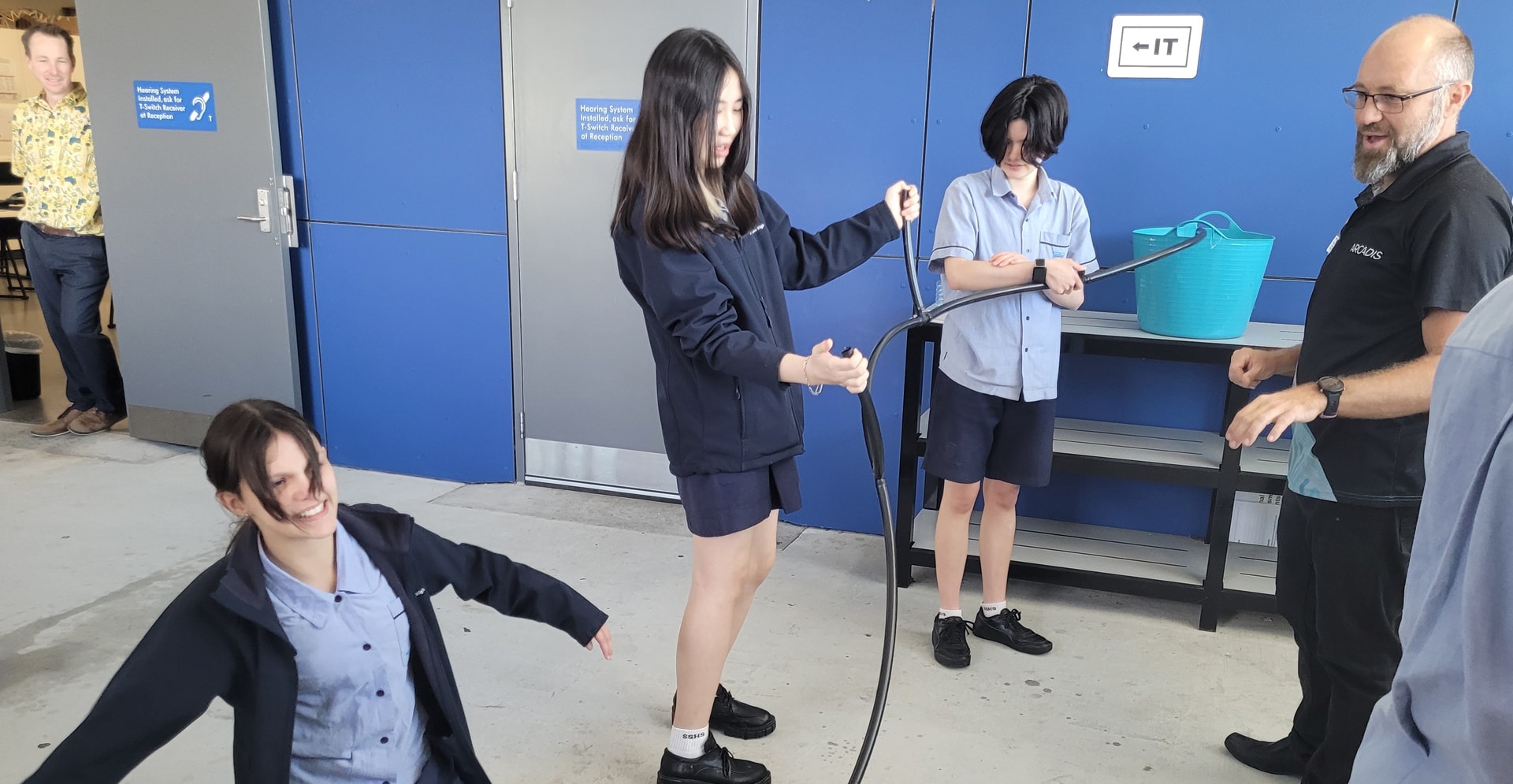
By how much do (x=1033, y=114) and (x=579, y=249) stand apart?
1930 millimetres

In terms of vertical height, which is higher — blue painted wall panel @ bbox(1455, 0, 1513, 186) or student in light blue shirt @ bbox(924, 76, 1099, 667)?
blue painted wall panel @ bbox(1455, 0, 1513, 186)

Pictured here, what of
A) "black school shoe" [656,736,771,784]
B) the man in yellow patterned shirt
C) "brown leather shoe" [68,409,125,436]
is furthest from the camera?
"brown leather shoe" [68,409,125,436]

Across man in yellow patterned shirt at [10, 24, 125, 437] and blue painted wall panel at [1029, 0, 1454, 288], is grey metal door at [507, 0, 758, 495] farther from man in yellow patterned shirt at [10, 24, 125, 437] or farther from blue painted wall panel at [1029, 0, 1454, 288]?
man in yellow patterned shirt at [10, 24, 125, 437]

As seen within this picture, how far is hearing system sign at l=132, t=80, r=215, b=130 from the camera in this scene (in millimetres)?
→ 4055

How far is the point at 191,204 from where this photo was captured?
420 cm

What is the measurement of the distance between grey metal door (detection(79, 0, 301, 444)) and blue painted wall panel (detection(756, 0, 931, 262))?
209cm

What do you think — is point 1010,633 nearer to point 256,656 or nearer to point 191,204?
point 256,656

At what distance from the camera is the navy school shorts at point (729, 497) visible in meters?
1.91

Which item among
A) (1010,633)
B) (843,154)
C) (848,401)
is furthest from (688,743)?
(843,154)

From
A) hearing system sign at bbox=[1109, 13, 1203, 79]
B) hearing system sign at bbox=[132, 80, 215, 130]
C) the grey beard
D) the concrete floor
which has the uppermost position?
hearing system sign at bbox=[1109, 13, 1203, 79]

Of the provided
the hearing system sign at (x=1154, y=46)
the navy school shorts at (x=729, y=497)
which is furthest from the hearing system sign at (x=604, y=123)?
the navy school shorts at (x=729, y=497)

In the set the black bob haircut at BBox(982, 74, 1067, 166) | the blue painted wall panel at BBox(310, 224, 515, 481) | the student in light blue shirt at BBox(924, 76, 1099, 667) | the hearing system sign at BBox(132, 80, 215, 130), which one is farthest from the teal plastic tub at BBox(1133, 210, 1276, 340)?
the hearing system sign at BBox(132, 80, 215, 130)

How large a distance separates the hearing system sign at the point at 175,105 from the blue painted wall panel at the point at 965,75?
2.91 meters

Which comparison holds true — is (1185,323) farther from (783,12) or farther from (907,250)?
(783,12)
